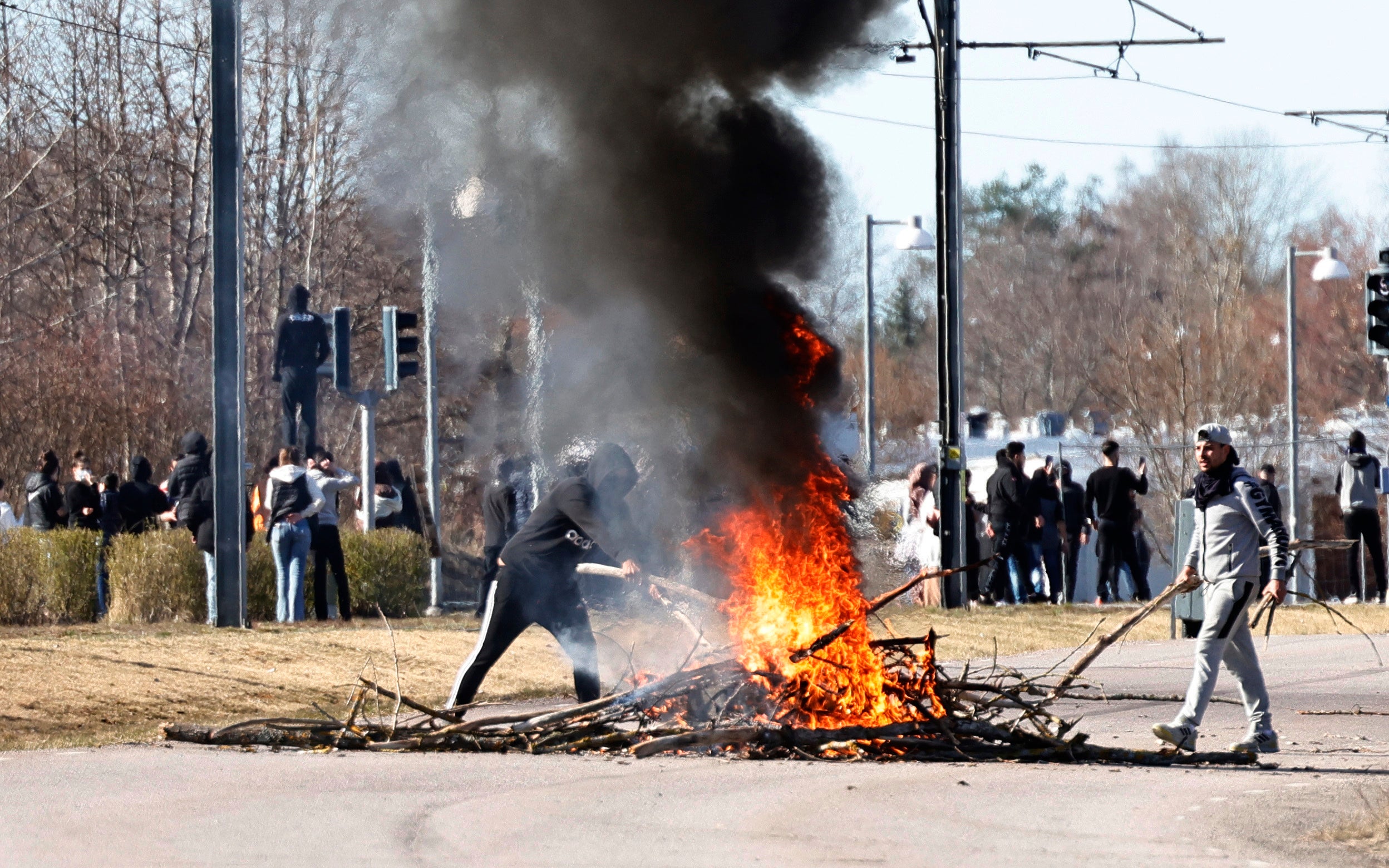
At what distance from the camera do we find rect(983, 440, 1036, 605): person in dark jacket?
1995 centimetres

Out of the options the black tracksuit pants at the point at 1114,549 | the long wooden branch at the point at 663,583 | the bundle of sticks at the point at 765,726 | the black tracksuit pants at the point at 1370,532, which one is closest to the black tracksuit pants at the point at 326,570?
the bundle of sticks at the point at 765,726

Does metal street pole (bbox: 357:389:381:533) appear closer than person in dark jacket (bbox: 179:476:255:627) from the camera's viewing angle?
No

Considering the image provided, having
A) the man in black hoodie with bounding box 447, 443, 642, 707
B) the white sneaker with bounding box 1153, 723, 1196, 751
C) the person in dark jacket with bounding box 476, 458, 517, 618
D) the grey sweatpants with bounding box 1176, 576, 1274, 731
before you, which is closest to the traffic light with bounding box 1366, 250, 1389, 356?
the person in dark jacket with bounding box 476, 458, 517, 618

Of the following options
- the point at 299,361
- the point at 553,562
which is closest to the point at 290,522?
the point at 299,361

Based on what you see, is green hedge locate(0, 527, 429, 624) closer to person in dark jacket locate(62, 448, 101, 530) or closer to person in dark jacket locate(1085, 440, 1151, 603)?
person in dark jacket locate(62, 448, 101, 530)

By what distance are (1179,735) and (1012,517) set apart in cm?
1105

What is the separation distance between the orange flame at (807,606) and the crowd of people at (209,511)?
267 inches

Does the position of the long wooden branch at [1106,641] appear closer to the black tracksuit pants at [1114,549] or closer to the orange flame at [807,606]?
the orange flame at [807,606]

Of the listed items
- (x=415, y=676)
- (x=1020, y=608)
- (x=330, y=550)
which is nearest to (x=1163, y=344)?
(x=1020, y=608)

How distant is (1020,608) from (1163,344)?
22381 mm

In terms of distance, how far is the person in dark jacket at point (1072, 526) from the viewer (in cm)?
2181

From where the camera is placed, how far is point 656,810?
294 inches

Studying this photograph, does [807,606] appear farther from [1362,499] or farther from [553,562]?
[1362,499]

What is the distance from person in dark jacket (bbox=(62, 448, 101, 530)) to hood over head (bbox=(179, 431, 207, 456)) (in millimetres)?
1578
